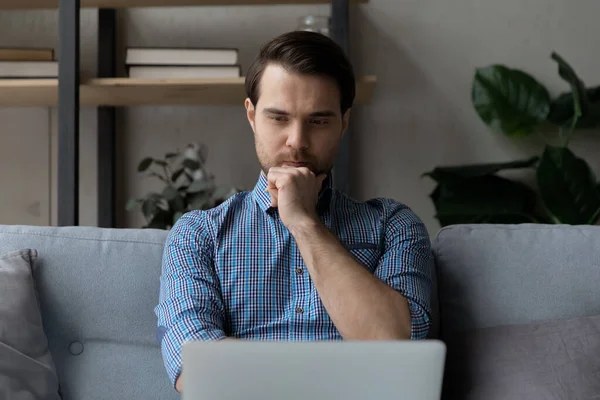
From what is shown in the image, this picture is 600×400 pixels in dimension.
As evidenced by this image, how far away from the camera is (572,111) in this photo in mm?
2730

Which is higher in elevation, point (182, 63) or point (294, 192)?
point (182, 63)

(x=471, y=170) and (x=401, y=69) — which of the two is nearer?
(x=471, y=170)

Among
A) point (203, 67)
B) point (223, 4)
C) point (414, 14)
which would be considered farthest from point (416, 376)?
point (414, 14)

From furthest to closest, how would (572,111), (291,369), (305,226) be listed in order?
(572,111) < (305,226) < (291,369)

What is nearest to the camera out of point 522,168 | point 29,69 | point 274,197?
point 274,197

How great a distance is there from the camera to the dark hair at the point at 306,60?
1499 mm

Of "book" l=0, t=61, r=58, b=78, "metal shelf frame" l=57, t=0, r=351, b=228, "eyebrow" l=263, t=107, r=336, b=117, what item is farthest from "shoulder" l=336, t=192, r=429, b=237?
"book" l=0, t=61, r=58, b=78

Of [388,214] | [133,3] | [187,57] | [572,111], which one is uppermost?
[133,3]

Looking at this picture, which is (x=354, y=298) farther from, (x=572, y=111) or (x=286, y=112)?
(x=572, y=111)

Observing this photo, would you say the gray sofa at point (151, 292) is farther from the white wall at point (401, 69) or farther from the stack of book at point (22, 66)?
the white wall at point (401, 69)

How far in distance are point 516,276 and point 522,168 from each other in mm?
1382

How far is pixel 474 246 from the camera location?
1.58 m

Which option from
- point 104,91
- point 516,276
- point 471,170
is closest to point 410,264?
point 516,276

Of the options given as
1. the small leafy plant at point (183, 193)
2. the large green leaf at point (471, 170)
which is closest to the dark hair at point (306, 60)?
the small leafy plant at point (183, 193)
